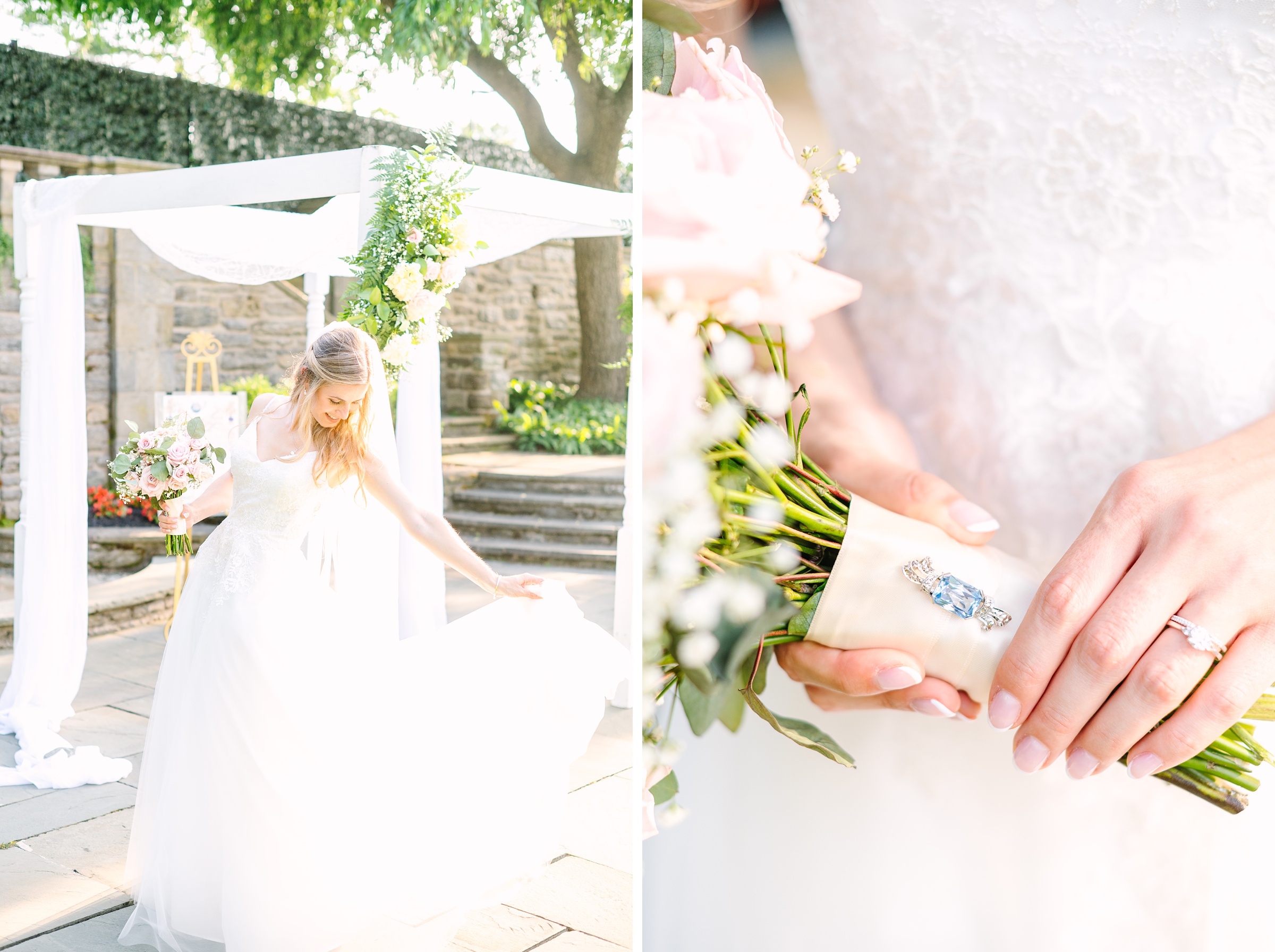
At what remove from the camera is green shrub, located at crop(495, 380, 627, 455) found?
10.4 m

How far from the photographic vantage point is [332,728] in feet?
8.32

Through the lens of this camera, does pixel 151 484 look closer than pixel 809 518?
No

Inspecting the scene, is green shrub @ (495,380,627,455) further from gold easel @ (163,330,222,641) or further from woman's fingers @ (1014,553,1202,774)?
woman's fingers @ (1014,553,1202,774)

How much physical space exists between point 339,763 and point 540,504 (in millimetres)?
6030

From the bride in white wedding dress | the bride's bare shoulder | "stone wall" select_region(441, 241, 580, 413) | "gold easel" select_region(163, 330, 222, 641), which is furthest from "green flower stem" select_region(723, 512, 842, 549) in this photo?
"stone wall" select_region(441, 241, 580, 413)

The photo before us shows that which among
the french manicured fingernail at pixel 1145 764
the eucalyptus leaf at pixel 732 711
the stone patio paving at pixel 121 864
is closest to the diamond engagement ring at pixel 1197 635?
the french manicured fingernail at pixel 1145 764

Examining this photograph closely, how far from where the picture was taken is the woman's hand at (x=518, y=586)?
8.52 ft

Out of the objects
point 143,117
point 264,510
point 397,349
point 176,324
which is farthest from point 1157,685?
point 143,117

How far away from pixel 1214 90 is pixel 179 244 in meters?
5.15

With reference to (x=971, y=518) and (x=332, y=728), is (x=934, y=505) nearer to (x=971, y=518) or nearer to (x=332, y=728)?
(x=971, y=518)

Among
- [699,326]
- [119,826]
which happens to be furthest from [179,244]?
[699,326]

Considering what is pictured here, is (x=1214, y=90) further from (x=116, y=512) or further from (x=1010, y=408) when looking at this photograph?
(x=116, y=512)

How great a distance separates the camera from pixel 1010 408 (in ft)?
3.15

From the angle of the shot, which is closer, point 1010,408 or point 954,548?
point 954,548
